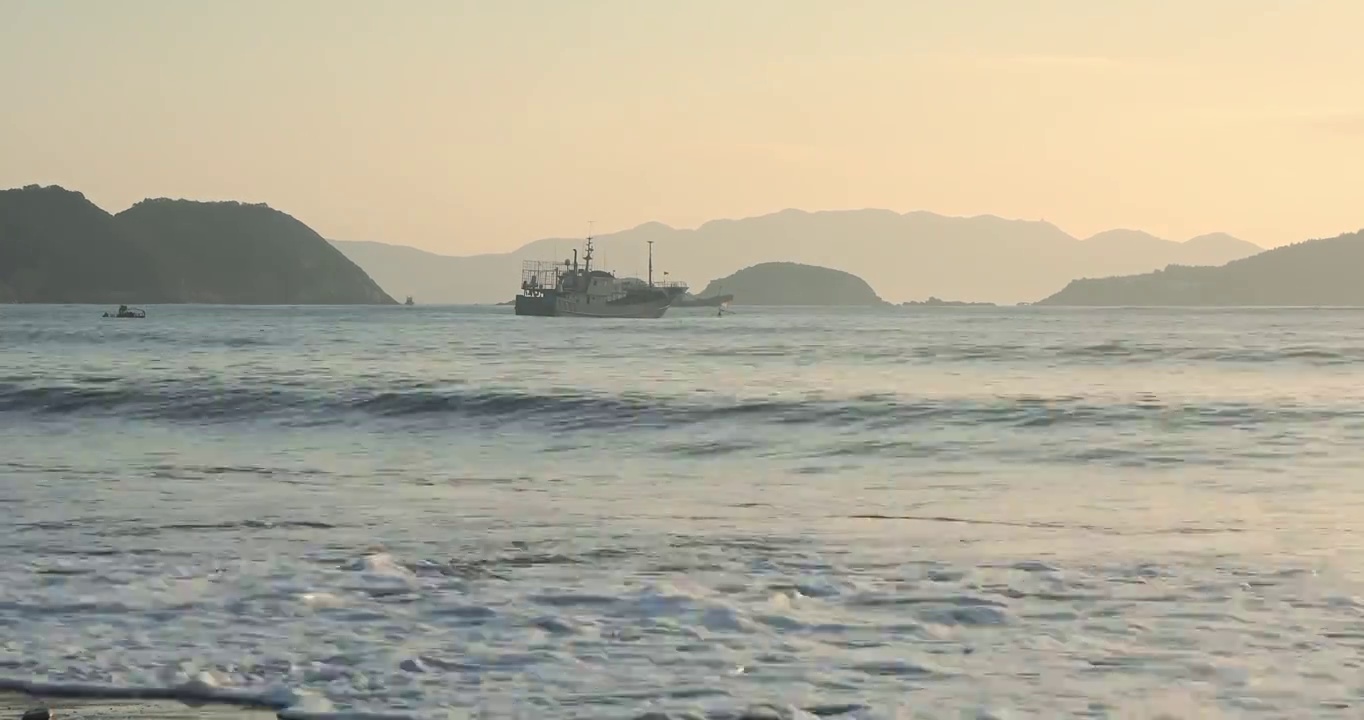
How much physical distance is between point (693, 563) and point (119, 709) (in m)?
5.14

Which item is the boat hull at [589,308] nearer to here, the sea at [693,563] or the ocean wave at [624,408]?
the ocean wave at [624,408]

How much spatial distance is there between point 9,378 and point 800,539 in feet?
106

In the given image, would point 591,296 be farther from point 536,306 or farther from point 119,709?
point 119,709

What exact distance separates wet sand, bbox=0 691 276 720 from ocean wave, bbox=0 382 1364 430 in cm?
1839

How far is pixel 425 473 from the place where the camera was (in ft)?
62.4

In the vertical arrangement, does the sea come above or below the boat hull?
below

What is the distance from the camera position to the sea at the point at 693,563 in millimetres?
8273

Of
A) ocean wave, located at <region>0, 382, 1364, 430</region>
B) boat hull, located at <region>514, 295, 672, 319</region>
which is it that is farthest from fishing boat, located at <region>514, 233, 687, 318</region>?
ocean wave, located at <region>0, 382, 1364, 430</region>

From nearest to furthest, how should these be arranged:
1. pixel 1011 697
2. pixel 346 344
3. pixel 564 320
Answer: pixel 1011 697, pixel 346 344, pixel 564 320

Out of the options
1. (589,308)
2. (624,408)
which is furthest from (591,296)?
(624,408)

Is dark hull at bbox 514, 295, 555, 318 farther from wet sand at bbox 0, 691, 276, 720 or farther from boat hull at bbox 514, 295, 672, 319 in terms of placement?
wet sand at bbox 0, 691, 276, 720

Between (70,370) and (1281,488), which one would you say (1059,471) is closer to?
(1281,488)

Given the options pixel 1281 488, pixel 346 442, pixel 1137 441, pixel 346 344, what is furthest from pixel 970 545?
pixel 346 344

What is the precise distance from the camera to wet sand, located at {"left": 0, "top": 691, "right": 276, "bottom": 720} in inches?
300
